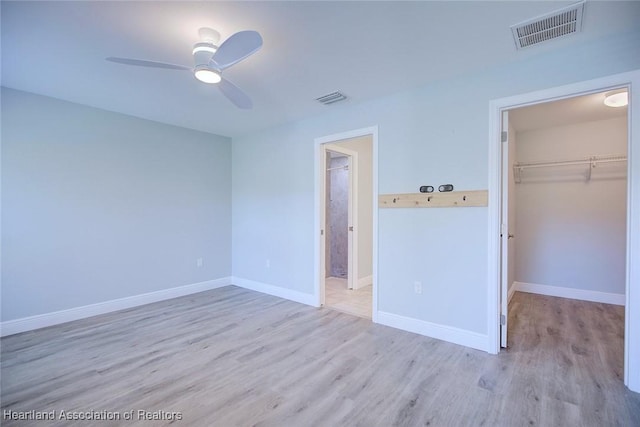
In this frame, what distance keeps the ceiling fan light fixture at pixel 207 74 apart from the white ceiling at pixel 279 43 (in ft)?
0.82

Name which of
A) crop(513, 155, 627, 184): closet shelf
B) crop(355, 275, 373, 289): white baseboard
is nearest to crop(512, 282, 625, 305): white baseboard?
crop(513, 155, 627, 184): closet shelf

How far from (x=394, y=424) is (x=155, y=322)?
276 centimetres

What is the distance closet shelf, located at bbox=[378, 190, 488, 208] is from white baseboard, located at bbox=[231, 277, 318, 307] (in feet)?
5.33

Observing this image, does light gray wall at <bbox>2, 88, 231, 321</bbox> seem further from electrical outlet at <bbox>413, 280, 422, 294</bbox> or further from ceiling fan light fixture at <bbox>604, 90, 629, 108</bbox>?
ceiling fan light fixture at <bbox>604, 90, 629, 108</bbox>

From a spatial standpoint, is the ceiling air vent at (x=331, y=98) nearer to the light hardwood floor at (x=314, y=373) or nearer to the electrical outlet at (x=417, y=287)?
the electrical outlet at (x=417, y=287)

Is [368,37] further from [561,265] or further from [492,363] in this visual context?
[561,265]

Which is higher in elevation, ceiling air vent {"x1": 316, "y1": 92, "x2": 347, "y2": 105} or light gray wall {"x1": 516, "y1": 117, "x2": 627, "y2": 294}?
ceiling air vent {"x1": 316, "y1": 92, "x2": 347, "y2": 105}

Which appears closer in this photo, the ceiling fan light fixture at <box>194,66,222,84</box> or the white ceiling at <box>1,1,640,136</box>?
the white ceiling at <box>1,1,640,136</box>

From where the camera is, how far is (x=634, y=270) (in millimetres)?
1961

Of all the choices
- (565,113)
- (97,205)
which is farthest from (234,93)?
(565,113)

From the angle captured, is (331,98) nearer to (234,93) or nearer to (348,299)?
(234,93)

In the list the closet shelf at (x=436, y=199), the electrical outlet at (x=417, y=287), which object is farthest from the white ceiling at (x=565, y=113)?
the electrical outlet at (x=417, y=287)

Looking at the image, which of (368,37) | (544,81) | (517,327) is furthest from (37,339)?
(544,81)

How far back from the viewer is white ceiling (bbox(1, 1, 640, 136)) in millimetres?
1771
